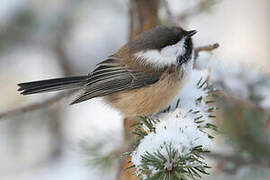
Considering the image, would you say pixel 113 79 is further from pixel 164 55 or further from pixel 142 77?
pixel 164 55

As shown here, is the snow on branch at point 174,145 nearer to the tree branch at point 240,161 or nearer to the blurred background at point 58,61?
the tree branch at point 240,161

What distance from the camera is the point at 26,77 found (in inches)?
105

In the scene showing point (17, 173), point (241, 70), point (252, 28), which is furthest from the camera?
point (252, 28)

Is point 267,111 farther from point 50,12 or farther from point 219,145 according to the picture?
point 50,12

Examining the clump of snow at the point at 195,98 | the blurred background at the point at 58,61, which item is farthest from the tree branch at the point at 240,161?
the clump of snow at the point at 195,98

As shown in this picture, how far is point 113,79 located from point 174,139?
736 millimetres

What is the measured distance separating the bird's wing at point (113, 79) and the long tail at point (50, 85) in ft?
0.20

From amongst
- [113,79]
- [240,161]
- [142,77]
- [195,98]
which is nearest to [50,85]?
[113,79]

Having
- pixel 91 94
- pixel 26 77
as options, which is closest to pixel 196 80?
pixel 91 94

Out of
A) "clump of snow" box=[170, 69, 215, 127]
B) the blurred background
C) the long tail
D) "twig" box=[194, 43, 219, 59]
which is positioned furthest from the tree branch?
the long tail

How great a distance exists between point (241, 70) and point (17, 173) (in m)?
2.05

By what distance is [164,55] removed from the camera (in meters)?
1.69

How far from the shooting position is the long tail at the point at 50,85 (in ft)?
5.42

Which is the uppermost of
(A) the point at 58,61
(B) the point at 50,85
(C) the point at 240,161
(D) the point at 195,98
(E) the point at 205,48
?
(A) the point at 58,61
